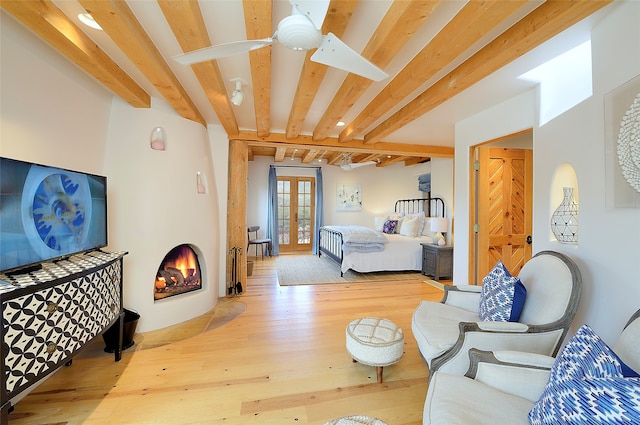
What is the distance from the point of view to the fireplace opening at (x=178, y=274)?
286cm

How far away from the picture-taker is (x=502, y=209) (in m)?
3.43

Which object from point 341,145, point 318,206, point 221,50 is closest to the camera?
point 221,50

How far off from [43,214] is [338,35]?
2.14 m

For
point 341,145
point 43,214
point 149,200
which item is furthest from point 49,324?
point 341,145

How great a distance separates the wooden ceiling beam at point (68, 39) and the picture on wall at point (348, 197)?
5527 millimetres

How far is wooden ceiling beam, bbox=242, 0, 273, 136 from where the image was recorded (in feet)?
4.48

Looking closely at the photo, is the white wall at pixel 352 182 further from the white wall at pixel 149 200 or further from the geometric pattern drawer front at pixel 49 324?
the geometric pattern drawer front at pixel 49 324

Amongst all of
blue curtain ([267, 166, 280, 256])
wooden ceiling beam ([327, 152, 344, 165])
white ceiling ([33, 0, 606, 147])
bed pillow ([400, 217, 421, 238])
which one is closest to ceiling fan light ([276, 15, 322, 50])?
white ceiling ([33, 0, 606, 147])

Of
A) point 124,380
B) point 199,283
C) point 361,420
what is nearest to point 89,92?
point 199,283

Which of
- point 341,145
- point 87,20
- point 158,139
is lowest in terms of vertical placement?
point 158,139

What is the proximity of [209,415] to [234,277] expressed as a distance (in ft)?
7.80

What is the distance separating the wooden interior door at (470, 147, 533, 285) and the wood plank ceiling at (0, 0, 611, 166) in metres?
1.40

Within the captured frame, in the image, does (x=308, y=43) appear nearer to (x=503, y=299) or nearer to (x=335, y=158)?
(x=503, y=299)

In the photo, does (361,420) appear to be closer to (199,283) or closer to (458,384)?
(458,384)
